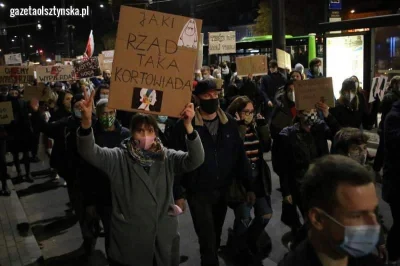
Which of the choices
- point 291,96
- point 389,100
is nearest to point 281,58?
point 291,96

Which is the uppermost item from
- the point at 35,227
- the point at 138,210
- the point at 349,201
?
the point at 349,201

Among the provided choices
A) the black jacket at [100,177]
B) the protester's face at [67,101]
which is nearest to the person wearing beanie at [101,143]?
the black jacket at [100,177]

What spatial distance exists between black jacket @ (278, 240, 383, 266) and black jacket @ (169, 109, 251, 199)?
2.70m

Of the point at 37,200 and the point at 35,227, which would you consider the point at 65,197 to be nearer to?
the point at 37,200

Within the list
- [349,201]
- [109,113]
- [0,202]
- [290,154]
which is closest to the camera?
[349,201]

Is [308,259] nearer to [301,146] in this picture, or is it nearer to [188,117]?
[188,117]

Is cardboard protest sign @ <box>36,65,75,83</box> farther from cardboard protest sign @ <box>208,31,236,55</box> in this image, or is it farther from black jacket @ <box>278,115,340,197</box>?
black jacket @ <box>278,115,340,197</box>

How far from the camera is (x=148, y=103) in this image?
12.9ft

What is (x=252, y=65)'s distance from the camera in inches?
464

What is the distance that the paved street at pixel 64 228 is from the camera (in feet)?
19.8

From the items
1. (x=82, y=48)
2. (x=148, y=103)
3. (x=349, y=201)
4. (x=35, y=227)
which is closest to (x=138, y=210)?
(x=148, y=103)

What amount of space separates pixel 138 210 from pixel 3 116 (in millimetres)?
5996

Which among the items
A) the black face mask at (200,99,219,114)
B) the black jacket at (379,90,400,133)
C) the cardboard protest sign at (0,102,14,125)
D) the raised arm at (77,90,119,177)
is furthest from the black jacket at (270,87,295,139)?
the cardboard protest sign at (0,102,14,125)

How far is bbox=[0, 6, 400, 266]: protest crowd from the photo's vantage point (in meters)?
1.93
